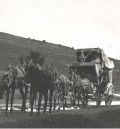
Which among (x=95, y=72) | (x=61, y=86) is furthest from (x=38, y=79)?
(x=95, y=72)

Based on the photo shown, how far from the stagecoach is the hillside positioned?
11899 millimetres

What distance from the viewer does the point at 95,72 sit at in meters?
25.7

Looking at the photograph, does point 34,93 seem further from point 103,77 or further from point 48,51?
point 48,51

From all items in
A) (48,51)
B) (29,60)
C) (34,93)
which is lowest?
(34,93)

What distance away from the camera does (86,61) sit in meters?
27.5

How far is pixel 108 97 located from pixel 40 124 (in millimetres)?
13416

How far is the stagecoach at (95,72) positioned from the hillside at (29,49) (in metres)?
11.9

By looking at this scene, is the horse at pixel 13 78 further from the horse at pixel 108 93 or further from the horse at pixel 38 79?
the horse at pixel 108 93

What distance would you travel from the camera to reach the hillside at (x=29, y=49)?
40606mm

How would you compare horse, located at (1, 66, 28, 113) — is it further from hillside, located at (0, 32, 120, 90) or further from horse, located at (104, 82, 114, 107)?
hillside, located at (0, 32, 120, 90)

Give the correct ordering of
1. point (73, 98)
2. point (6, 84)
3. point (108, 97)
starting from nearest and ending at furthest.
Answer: point (6, 84) < point (73, 98) < point (108, 97)

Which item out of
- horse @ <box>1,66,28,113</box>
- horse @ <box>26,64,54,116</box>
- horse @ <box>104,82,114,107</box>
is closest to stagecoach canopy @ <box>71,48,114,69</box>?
horse @ <box>104,82,114,107</box>

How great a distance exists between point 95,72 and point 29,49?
20.9m

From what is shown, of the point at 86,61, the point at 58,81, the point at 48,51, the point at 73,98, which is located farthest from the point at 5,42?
the point at 58,81
